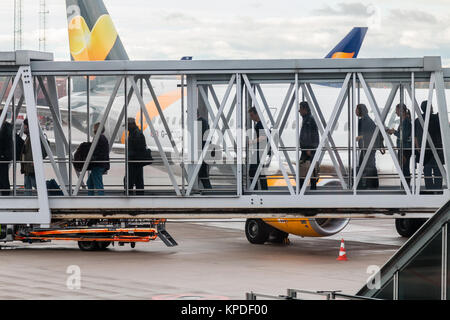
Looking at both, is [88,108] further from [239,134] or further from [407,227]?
[407,227]

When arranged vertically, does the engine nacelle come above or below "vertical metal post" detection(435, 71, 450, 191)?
below

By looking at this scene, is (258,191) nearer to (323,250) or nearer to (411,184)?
(411,184)

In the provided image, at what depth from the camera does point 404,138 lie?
73.2 ft

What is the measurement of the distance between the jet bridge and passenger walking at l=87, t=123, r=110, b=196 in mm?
137

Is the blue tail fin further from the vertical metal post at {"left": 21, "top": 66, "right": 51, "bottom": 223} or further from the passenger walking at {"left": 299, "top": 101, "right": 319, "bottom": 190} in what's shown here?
the vertical metal post at {"left": 21, "top": 66, "right": 51, "bottom": 223}

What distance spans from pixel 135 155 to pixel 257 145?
122 inches

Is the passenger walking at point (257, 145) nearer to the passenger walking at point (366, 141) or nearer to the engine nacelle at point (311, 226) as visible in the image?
the passenger walking at point (366, 141)

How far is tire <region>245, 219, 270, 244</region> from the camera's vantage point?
97.4ft

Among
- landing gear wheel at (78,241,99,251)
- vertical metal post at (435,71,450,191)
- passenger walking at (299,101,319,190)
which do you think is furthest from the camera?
landing gear wheel at (78,241,99,251)

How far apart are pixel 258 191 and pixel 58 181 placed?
497cm

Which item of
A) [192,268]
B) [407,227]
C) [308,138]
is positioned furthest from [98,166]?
[407,227]

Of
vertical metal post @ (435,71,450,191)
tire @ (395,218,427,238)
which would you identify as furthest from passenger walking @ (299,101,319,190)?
tire @ (395,218,427,238)

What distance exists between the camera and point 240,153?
2250 cm

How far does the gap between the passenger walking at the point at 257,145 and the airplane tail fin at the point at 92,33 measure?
25.1m
